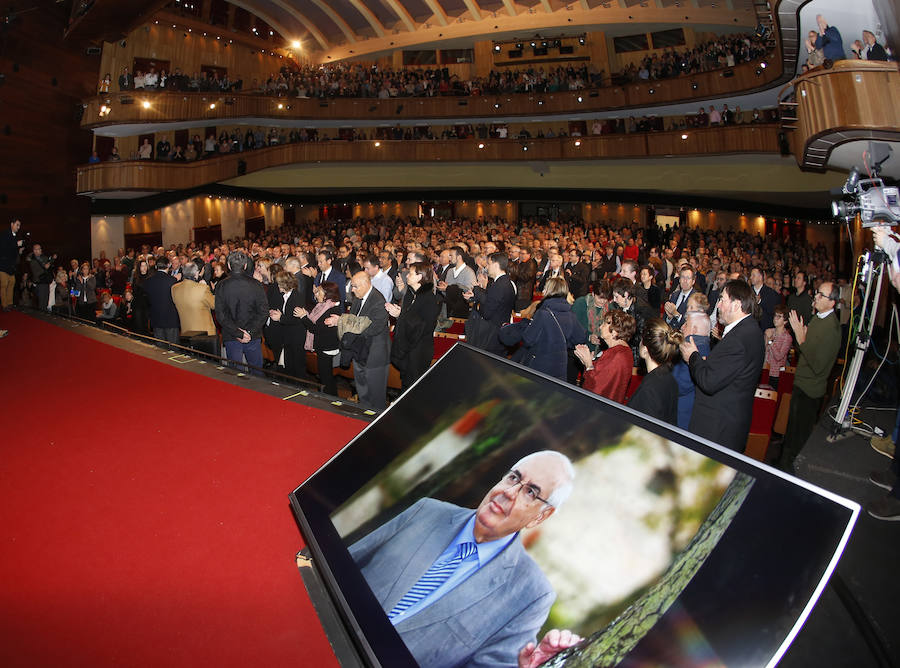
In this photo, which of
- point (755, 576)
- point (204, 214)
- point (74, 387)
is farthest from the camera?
point (204, 214)

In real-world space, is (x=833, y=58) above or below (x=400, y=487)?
above

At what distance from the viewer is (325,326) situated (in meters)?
5.93

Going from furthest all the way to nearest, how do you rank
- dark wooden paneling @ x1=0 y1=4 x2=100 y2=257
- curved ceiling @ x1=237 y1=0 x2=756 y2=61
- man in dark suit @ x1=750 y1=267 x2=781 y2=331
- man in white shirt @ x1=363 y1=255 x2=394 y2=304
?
curved ceiling @ x1=237 y1=0 x2=756 y2=61 → dark wooden paneling @ x1=0 y1=4 x2=100 y2=257 → man in dark suit @ x1=750 y1=267 x2=781 y2=331 → man in white shirt @ x1=363 y1=255 x2=394 y2=304

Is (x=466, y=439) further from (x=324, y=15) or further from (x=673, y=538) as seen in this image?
(x=324, y=15)

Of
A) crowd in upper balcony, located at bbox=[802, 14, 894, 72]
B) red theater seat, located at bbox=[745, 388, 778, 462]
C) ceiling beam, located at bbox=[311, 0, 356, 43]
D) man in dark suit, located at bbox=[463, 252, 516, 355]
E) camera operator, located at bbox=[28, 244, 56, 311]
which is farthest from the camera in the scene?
ceiling beam, located at bbox=[311, 0, 356, 43]

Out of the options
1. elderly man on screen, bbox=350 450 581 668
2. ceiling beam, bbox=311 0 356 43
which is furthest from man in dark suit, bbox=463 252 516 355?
ceiling beam, bbox=311 0 356 43

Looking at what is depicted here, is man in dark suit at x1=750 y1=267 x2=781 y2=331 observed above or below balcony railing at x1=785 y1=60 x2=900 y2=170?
below

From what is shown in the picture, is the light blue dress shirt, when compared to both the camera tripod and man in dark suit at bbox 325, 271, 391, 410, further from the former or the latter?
the camera tripod

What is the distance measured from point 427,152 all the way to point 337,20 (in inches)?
418

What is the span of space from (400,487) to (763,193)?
69.6 ft

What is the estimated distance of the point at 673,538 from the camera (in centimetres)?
137

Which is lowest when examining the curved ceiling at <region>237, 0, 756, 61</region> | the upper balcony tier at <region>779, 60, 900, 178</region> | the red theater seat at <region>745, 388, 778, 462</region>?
the red theater seat at <region>745, 388, 778, 462</region>

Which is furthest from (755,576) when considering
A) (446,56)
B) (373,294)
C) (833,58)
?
(446,56)

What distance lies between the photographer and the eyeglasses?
170 centimetres
